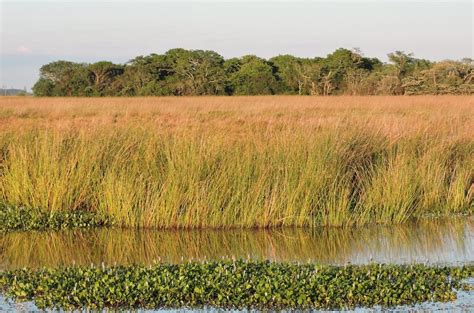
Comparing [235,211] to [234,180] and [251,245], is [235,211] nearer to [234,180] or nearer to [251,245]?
[234,180]

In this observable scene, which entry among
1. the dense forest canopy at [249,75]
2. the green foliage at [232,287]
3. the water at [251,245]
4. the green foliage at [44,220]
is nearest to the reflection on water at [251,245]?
the water at [251,245]

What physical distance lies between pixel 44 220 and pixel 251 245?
3515 millimetres

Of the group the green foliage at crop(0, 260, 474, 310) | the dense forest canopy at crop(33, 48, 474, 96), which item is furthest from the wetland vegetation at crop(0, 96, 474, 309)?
the dense forest canopy at crop(33, 48, 474, 96)

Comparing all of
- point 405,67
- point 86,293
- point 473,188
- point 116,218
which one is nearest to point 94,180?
point 116,218

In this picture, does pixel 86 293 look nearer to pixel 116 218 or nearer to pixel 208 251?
pixel 208 251

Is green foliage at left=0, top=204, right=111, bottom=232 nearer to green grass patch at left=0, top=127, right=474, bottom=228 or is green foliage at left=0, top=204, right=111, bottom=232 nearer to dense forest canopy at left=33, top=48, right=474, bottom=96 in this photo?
green grass patch at left=0, top=127, right=474, bottom=228

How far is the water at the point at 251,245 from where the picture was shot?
1038 centimetres

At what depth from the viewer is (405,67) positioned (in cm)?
4641

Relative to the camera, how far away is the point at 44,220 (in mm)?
12570

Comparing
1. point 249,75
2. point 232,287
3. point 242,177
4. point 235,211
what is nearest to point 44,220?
point 235,211

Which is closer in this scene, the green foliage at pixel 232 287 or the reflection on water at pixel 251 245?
Answer: the green foliage at pixel 232 287

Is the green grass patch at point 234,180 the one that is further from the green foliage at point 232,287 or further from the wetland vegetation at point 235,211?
the green foliage at point 232,287

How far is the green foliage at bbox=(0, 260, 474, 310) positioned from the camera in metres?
8.35

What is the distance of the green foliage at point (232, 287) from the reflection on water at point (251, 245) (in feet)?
3.69
